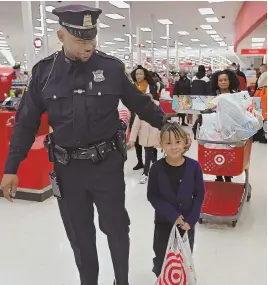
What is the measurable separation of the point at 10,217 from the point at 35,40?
18.0 feet

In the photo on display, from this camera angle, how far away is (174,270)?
75.3 inches

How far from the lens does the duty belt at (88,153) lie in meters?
1.88

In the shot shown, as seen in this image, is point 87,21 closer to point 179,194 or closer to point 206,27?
point 179,194

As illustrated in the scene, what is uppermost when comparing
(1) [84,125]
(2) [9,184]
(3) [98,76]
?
(3) [98,76]

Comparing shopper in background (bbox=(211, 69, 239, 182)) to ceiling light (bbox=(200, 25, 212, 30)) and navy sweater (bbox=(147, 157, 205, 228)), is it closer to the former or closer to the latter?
navy sweater (bbox=(147, 157, 205, 228))

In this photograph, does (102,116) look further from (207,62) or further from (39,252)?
(207,62)

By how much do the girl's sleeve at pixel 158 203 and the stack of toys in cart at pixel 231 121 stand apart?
128cm

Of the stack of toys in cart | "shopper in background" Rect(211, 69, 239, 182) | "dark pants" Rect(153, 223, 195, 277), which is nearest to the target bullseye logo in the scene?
the stack of toys in cart

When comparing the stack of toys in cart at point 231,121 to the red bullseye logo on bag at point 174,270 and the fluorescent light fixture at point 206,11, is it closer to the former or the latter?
the red bullseye logo on bag at point 174,270

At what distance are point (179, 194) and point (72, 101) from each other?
730mm

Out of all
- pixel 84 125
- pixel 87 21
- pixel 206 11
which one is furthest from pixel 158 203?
pixel 206 11

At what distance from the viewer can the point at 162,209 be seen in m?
1.98

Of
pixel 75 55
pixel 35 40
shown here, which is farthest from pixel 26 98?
pixel 35 40

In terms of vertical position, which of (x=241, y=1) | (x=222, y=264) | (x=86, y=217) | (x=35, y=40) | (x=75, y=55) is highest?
(x=241, y=1)
